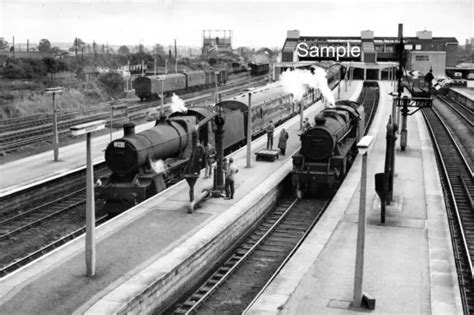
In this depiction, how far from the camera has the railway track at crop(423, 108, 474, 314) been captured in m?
14.4

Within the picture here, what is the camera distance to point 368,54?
102562 millimetres

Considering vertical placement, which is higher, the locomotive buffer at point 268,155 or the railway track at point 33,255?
the locomotive buffer at point 268,155

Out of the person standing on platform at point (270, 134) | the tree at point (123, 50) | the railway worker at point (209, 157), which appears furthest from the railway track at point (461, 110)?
the tree at point (123, 50)

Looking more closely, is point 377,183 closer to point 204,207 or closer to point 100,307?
point 204,207

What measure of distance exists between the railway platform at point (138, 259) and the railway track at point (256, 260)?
47 cm

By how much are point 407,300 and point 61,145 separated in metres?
23.5

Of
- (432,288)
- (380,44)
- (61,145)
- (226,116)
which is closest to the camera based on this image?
(432,288)

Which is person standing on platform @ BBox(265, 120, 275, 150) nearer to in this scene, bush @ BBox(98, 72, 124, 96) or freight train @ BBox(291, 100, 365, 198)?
freight train @ BBox(291, 100, 365, 198)

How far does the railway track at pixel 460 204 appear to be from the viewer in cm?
1436

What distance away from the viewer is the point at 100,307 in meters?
10.9

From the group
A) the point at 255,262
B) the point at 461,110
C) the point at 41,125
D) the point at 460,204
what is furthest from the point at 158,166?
the point at 461,110

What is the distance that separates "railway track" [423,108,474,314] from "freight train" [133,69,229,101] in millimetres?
17527

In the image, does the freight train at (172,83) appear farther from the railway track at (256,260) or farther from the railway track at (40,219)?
the railway track at (256,260)

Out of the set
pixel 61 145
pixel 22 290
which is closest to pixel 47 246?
pixel 22 290
